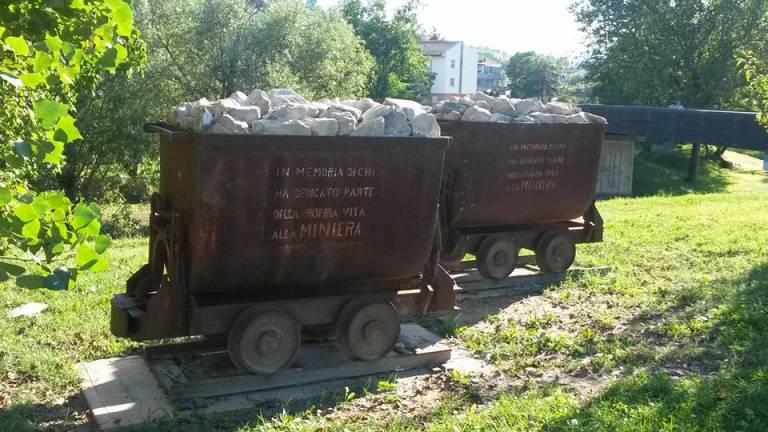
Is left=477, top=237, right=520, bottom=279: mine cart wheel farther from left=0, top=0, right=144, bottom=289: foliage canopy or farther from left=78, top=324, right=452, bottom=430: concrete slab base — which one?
left=0, top=0, right=144, bottom=289: foliage canopy

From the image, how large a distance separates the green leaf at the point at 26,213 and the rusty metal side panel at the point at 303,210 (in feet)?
10.2

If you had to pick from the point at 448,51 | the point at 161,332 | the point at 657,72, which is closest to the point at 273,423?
the point at 161,332

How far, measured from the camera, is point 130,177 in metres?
24.0

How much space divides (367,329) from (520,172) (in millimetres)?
3795

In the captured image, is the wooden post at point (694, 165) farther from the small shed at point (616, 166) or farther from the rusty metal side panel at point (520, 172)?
the rusty metal side panel at point (520, 172)

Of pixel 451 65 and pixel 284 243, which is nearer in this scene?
pixel 284 243

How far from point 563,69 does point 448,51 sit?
17.0 m

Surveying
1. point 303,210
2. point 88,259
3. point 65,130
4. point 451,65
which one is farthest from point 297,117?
point 451,65

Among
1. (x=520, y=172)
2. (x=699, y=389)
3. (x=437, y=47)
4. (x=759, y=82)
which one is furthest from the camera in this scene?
(x=437, y=47)

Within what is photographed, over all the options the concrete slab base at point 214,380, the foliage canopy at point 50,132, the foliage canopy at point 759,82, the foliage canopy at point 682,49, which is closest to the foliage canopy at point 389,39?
the foliage canopy at point 682,49

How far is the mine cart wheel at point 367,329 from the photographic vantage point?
693cm

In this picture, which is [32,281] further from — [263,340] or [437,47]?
[437,47]

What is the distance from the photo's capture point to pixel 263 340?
21.5ft

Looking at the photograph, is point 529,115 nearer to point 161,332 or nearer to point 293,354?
point 293,354
